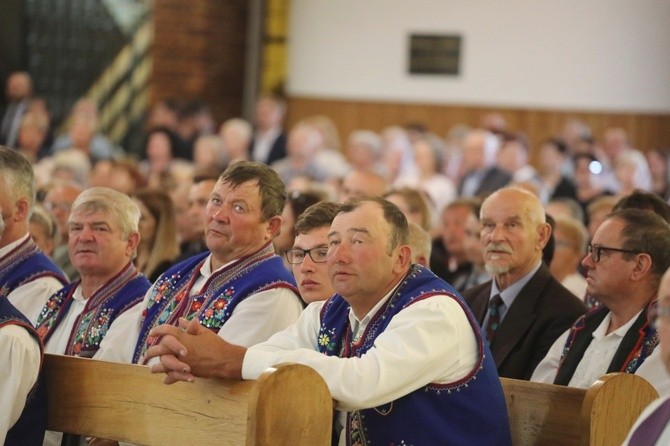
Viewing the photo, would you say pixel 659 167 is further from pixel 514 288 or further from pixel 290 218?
pixel 514 288

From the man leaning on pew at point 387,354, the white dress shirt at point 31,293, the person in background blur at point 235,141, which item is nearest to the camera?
the man leaning on pew at point 387,354

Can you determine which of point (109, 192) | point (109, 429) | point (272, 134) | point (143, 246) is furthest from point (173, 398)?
point (272, 134)

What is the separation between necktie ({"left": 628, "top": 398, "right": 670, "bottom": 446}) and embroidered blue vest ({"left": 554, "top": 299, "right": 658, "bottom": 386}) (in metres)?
1.31

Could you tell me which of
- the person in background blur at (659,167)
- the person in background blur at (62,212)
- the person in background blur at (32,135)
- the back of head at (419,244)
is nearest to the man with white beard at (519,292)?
the back of head at (419,244)

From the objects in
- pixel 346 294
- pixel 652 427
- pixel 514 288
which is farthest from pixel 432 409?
pixel 514 288

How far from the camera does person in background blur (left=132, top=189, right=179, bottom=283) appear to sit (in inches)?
243

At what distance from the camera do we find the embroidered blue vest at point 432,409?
11.4ft

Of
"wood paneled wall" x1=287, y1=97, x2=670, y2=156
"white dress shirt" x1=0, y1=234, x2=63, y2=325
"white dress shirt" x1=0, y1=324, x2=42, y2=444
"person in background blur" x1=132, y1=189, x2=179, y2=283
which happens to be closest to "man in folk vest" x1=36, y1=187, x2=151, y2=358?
"white dress shirt" x1=0, y1=234, x2=63, y2=325

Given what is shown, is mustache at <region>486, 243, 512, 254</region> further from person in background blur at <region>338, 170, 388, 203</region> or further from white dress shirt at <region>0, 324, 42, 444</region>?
person in background blur at <region>338, 170, 388, 203</region>

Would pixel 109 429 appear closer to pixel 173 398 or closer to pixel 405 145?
pixel 173 398

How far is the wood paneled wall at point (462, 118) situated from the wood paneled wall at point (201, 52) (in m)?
0.79

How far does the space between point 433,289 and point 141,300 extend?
60.7 inches

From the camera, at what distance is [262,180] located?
4.37m

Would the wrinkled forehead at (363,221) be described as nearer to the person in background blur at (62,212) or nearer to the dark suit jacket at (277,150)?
the person in background blur at (62,212)
